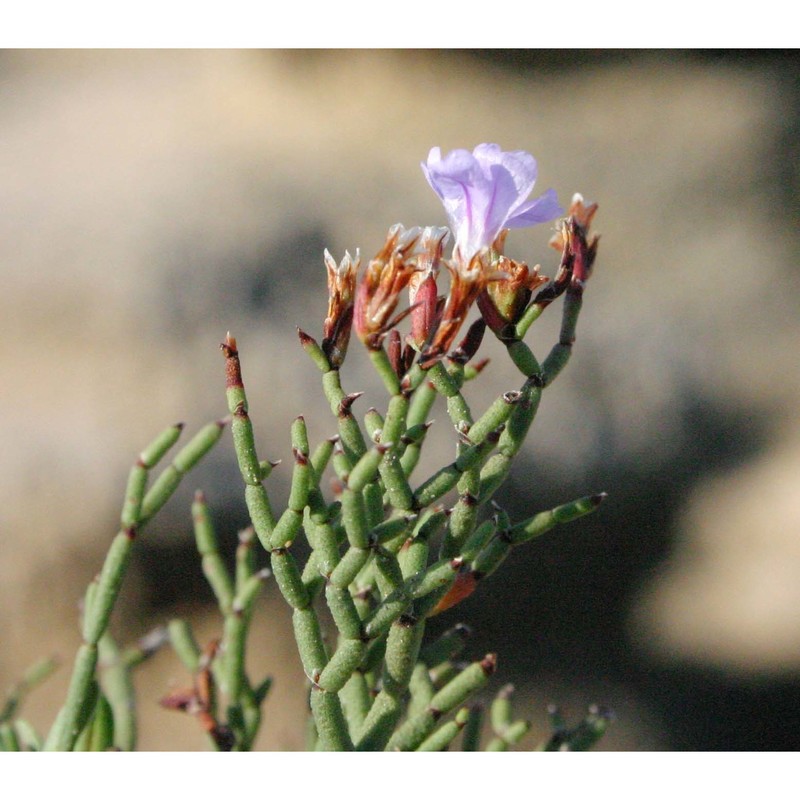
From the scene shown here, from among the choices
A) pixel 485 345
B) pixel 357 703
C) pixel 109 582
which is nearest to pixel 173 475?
pixel 109 582

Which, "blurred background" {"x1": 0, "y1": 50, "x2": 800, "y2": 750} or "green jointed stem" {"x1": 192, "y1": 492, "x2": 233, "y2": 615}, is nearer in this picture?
"green jointed stem" {"x1": 192, "y1": 492, "x2": 233, "y2": 615}

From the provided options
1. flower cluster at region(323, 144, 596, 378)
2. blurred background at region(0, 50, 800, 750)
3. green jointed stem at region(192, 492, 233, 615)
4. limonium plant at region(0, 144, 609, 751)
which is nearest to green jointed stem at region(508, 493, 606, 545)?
limonium plant at region(0, 144, 609, 751)

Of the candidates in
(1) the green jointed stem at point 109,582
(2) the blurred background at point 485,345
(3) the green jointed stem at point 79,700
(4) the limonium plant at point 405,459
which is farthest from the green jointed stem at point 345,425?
(2) the blurred background at point 485,345

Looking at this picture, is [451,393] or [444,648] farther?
[444,648]

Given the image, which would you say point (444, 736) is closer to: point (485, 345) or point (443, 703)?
point (443, 703)

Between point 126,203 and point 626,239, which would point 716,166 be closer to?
point 626,239

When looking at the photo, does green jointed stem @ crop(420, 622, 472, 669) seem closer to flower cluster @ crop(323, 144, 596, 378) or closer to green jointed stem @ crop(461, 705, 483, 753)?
green jointed stem @ crop(461, 705, 483, 753)

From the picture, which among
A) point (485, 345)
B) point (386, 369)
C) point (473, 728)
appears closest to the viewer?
point (386, 369)
